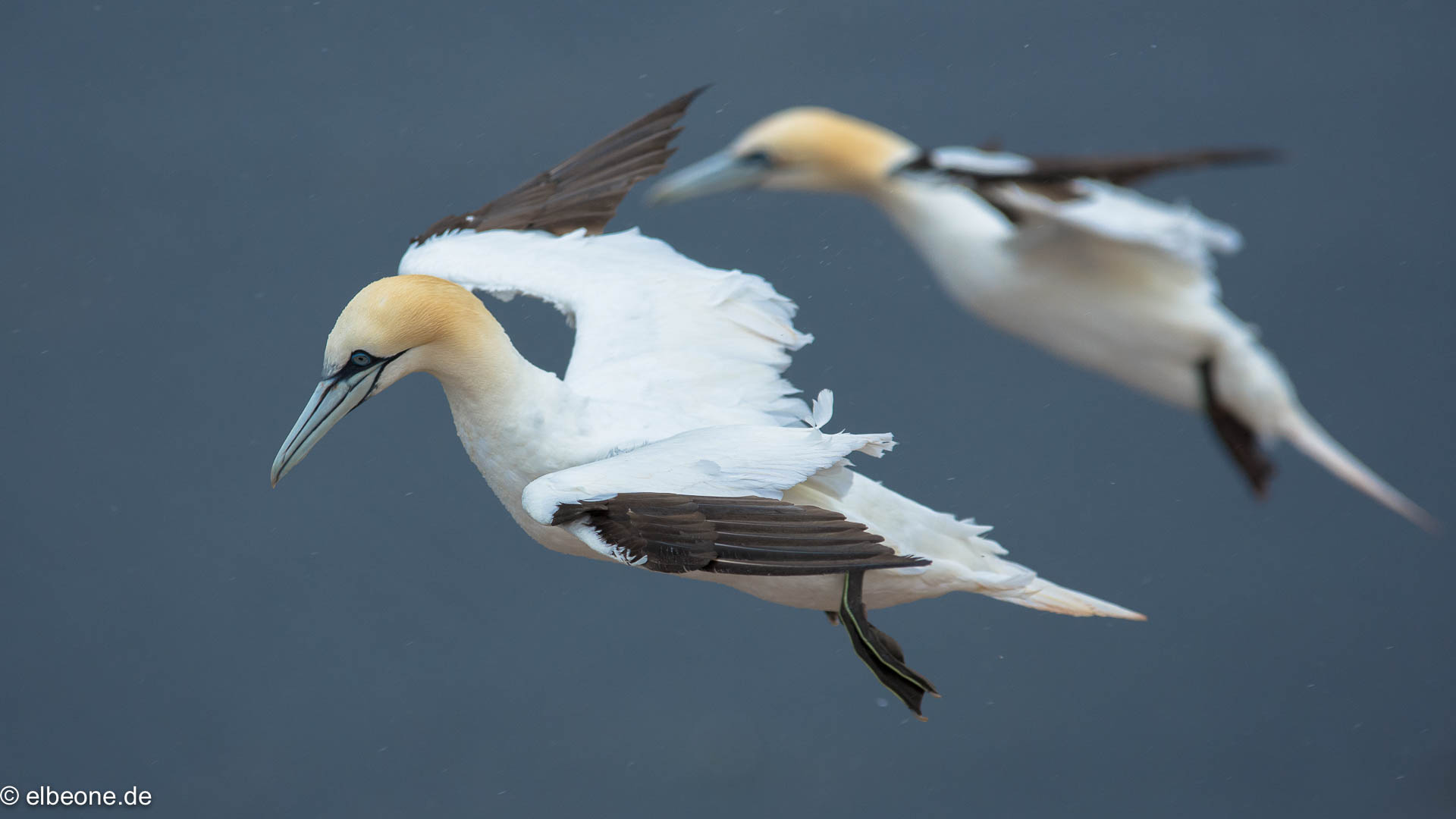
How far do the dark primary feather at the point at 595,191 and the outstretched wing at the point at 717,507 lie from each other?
124 cm

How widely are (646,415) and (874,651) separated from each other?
0.79 m

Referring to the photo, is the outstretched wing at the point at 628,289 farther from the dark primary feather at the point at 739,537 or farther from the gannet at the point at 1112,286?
the gannet at the point at 1112,286

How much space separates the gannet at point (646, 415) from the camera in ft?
9.63

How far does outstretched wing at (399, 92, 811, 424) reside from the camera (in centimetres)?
377

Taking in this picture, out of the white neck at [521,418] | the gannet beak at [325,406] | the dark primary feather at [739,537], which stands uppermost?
the gannet beak at [325,406]

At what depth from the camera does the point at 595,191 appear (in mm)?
4301

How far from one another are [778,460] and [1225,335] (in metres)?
1.13

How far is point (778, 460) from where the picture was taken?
3.09 m

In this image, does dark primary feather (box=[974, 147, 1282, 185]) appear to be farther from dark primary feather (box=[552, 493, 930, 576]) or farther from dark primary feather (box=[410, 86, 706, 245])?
dark primary feather (box=[410, 86, 706, 245])

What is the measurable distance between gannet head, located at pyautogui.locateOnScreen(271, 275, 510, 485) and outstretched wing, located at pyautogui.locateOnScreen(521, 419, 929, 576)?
0.42 m

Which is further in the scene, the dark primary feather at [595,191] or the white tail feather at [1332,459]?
the dark primary feather at [595,191]

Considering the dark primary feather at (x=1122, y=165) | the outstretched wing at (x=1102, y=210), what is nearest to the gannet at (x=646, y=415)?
the outstretched wing at (x=1102, y=210)

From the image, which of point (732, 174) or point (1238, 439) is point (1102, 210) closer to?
point (1238, 439)

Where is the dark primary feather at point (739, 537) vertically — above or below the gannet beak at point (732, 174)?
below
